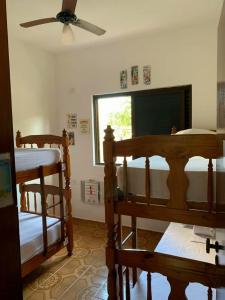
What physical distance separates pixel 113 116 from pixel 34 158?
5.67 ft

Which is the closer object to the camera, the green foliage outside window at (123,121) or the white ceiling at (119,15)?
the white ceiling at (119,15)

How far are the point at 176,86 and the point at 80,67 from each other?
157 centimetres

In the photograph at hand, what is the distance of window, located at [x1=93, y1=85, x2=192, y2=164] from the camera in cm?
321

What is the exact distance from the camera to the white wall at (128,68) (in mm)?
3014

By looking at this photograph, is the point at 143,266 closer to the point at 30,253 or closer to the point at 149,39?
the point at 30,253

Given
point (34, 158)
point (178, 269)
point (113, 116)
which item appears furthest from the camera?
point (113, 116)

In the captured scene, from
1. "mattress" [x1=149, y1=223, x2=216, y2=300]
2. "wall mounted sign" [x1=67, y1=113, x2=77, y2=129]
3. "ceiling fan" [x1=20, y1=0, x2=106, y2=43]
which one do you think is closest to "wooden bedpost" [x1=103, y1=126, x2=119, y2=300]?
"mattress" [x1=149, y1=223, x2=216, y2=300]

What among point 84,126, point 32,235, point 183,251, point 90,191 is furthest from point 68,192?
point 183,251

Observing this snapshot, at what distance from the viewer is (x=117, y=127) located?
3777 millimetres

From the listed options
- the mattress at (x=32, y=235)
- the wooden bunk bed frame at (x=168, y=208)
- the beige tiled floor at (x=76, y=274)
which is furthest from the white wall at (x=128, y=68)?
the wooden bunk bed frame at (x=168, y=208)

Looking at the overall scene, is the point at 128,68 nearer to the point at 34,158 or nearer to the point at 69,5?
the point at 69,5

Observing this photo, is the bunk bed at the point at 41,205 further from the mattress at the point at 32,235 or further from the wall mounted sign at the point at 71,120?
the wall mounted sign at the point at 71,120

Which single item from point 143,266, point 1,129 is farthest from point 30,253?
point 1,129

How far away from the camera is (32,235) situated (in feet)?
8.02
